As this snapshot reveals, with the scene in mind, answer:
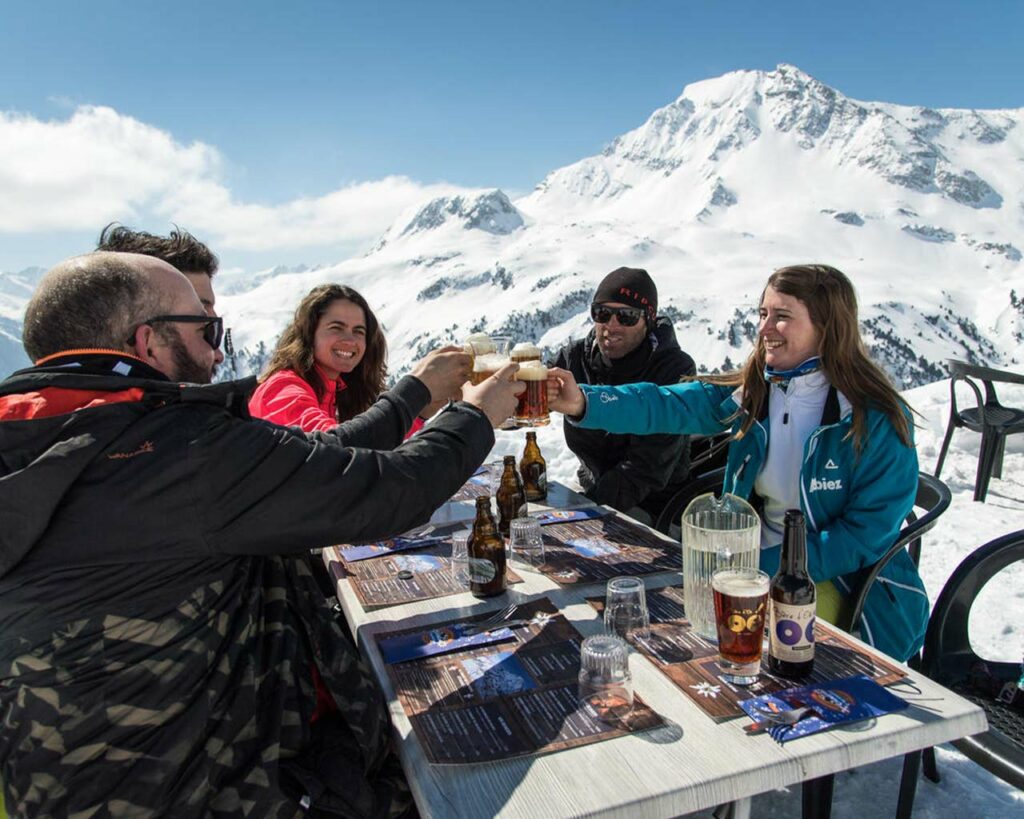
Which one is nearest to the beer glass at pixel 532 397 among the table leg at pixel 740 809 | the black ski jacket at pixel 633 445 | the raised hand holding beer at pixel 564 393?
the raised hand holding beer at pixel 564 393

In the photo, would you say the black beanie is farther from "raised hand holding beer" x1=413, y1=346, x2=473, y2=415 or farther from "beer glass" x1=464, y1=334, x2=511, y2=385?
"raised hand holding beer" x1=413, y1=346, x2=473, y2=415

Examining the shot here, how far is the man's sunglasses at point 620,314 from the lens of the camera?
453cm

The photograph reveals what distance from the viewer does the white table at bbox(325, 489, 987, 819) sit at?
4.51 ft

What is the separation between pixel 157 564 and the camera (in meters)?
1.59

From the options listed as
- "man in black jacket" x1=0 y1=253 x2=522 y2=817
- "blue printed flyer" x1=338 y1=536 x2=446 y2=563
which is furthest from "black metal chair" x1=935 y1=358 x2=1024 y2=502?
"man in black jacket" x1=0 y1=253 x2=522 y2=817

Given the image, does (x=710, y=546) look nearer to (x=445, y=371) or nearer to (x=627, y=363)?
(x=445, y=371)

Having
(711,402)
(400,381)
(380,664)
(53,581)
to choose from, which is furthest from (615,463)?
(53,581)

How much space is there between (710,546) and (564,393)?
1.43 m

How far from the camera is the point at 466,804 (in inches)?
54.4

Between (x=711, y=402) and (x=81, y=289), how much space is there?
2.78 metres

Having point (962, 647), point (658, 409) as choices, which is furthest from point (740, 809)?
point (658, 409)

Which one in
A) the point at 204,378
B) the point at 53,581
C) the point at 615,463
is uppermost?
the point at 204,378

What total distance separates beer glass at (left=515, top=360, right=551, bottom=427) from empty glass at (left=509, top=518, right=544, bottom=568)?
14.8 inches

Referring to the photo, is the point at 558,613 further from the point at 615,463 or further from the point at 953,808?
the point at 615,463
